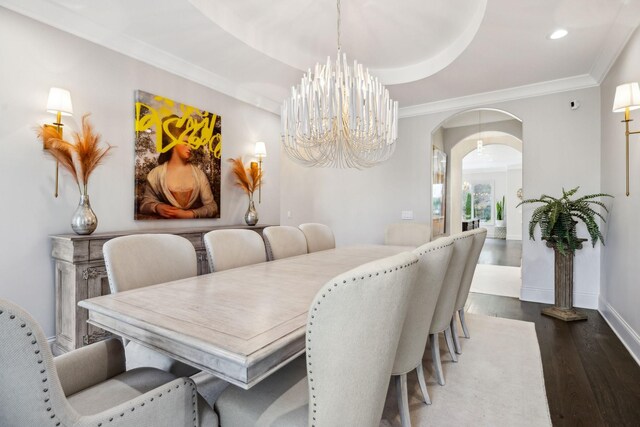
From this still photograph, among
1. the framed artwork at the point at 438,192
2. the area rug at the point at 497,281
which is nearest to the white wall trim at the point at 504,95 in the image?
the framed artwork at the point at 438,192

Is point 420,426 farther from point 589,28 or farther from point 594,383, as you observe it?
point 589,28

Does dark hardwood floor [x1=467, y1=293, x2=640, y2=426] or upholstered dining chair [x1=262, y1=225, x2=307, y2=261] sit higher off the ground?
upholstered dining chair [x1=262, y1=225, x2=307, y2=261]

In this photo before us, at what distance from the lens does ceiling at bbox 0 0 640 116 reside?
2.56 m

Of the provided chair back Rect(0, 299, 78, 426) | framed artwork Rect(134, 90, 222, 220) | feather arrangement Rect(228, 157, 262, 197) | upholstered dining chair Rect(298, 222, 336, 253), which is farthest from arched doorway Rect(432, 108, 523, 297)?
chair back Rect(0, 299, 78, 426)

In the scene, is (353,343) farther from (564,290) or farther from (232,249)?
(564,290)

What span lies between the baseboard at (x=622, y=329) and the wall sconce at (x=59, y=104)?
181 inches

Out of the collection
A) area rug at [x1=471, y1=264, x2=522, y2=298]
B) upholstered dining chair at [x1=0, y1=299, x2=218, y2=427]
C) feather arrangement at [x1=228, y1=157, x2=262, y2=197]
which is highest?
feather arrangement at [x1=228, y1=157, x2=262, y2=197]

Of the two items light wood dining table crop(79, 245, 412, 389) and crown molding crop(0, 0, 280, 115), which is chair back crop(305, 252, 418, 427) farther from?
crown molding crop(0, 0, 280, 115)

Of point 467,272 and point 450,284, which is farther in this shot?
point 467,272

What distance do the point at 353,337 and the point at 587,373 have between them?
227 centimetres

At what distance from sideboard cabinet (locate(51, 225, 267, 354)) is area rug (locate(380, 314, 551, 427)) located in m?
2.19

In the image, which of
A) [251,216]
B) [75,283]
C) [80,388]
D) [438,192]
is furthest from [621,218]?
[75,283]

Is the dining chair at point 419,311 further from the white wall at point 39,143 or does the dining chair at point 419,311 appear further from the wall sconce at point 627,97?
the white wall at point 39,143

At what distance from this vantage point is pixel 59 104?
2451mm
